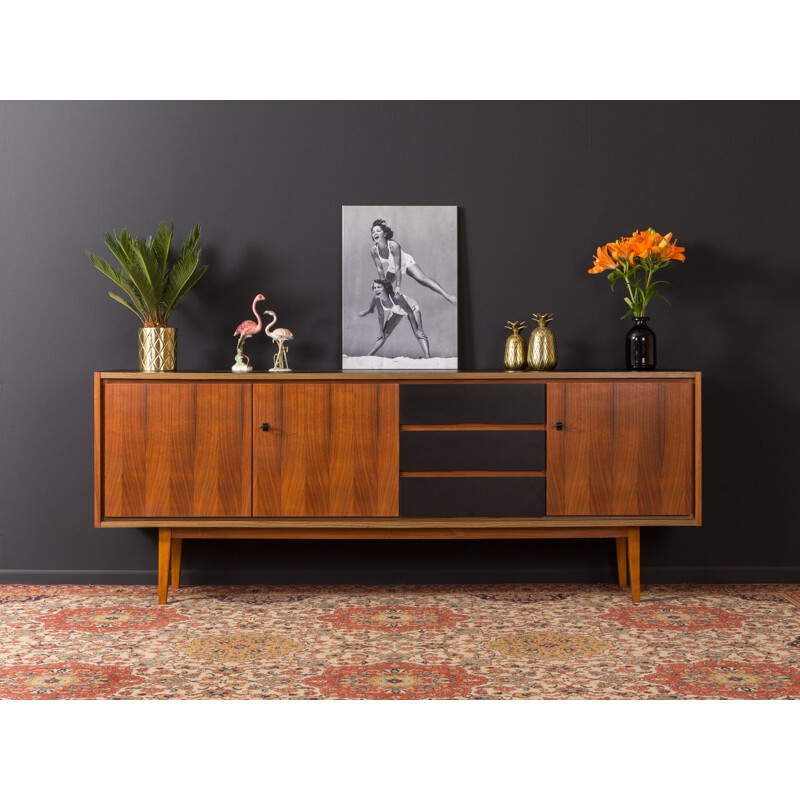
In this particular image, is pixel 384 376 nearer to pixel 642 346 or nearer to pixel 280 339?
pixel 280 339

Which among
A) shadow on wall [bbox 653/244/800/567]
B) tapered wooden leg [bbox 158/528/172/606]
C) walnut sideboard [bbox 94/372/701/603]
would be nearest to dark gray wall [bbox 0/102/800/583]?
shadow on wall [bbox 653/244/800/567]

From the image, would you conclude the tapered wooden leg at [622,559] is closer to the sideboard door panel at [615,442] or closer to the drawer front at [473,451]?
the sideboard door panel at [615,442]

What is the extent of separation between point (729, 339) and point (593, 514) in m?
1.18

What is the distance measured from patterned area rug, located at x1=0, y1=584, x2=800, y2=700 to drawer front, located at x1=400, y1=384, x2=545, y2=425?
32.4 inches

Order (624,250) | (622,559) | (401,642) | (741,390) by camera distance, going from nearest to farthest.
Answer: (401,642), (624,250), (622,559), (741,390)

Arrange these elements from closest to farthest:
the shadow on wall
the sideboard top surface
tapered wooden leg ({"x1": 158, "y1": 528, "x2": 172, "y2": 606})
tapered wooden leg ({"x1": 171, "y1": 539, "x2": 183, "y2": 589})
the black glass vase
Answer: the sideboard top surface < tapered wooden leg ({"x1": 158, "y1": 528, "x2": 172, "y2": 606}) < the black glass vase < tapered wooden leg ({"x1": 171, "y1": 539, "x2": 183, "y2": 589}) < the shadow on wall

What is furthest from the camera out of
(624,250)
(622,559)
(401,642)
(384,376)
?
(622,559)

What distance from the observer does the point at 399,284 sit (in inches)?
163

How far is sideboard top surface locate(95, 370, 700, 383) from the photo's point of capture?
3.68 metres

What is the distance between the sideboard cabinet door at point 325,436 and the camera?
3695mm

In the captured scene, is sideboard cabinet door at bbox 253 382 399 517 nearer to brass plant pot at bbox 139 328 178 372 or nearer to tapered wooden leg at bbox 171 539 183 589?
brass plant pot at bbox 139 328 178 372

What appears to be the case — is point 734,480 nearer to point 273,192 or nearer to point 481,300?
point 481,300

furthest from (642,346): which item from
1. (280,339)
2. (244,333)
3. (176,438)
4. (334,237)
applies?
(176,438)

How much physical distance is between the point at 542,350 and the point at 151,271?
5.75 ft
